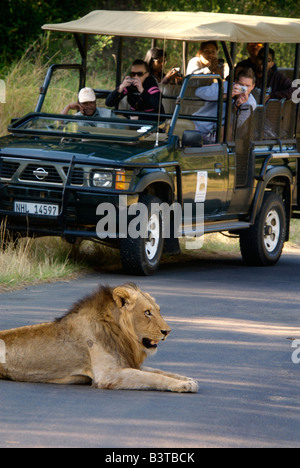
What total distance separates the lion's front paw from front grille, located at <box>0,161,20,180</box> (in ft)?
17.1

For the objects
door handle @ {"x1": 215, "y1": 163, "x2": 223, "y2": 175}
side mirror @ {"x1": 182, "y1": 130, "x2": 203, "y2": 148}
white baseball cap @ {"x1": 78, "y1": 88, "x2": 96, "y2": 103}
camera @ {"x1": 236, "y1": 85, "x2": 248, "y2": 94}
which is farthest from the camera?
camera @ {"x1": 236, "y1": 85, "x2": 248, "y2": 94}

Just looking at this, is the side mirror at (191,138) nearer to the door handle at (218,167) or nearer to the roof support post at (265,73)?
the door handle at (218,167)

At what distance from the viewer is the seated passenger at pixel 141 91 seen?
511 inches

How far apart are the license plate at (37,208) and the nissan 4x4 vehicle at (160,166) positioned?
1 centimetres

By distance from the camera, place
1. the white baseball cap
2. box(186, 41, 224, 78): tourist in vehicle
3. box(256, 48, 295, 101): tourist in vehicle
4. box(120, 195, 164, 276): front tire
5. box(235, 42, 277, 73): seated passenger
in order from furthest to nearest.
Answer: box(235, 42, 277, 73): seated passenger < box(256, 48, 295, 101): tourist in vehicle < box(186, 41, 224, 78): tourist in vehicle < the white baseball cap < box(120, 195, 164, 276): front tire

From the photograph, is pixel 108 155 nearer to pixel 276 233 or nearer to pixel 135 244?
pixel 135 244

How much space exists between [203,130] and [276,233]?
188 cm

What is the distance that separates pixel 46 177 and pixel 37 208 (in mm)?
311

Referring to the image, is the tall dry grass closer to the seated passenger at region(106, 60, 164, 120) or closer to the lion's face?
the seated passenger at region(106, 60, 164, 120)

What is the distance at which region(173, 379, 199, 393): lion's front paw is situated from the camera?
668cm

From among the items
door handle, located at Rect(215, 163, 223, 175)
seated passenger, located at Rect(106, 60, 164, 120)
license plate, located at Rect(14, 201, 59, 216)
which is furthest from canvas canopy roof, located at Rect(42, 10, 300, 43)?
license plate, located at Rect(14, 201, 59, 216)

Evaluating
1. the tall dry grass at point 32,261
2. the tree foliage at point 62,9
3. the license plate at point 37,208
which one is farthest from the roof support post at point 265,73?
the tree foliage at point 62,9

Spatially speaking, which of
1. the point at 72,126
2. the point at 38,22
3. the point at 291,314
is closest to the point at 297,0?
the point at 38,22
